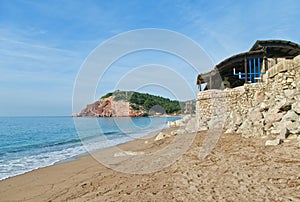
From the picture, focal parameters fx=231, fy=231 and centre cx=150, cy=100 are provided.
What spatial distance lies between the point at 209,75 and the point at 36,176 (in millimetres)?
13832

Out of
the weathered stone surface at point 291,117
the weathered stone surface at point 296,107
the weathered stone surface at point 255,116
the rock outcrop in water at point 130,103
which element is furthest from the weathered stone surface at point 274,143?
the rock outcrop in water at point 130,103

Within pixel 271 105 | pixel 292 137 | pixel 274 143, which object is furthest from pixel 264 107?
pixel 274 143

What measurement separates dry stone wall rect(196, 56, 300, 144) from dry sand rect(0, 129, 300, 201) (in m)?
0.88

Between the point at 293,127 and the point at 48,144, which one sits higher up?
the point at 293,127

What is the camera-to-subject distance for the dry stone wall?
22.7ft

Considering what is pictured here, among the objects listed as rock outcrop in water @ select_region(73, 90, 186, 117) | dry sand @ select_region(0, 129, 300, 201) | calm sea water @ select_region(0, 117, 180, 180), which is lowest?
calm sea water @ select_region(0, 117, 180, 180)

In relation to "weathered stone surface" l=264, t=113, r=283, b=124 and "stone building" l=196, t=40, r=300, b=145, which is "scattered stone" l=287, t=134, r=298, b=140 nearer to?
"stone building" l=196, t=40, r=300, b=145

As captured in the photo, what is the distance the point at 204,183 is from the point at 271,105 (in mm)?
5812

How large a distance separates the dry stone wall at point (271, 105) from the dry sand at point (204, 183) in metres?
0.88

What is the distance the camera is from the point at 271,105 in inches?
345

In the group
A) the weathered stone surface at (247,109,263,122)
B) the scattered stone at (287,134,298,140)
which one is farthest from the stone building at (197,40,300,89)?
the scattered stone at (287,134,298,140)

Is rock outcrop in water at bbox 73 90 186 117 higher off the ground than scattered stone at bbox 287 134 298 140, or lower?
higher

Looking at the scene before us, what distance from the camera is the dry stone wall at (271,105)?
6912mm

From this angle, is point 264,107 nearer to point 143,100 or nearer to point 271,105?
point 271,105
